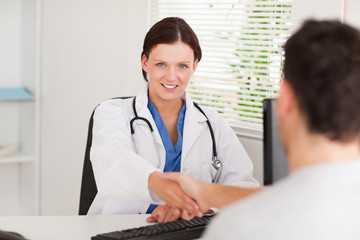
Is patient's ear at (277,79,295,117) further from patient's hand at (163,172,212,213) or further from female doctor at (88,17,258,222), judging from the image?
female doctor at (88,17,258,222)

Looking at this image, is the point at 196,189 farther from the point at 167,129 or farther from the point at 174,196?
the point at 167,129

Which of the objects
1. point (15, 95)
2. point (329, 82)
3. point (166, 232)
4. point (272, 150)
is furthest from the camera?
point (15, 95)

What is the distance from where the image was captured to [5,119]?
138 inches

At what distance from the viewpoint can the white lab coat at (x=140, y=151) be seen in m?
1.99

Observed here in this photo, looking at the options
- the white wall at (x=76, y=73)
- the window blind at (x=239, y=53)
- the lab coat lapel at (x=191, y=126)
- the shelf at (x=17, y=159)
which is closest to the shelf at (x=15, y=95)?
the white wall at (x=76, y=73)

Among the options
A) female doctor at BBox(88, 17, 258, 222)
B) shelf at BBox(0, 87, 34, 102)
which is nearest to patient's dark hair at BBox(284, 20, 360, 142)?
female doctor at BBox(88, 17, 258, 222)

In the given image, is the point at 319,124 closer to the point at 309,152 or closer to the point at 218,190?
the point at 309,152

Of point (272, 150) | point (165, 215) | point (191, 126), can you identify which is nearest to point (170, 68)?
point (191, 126)

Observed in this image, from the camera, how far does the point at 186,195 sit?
1709 mm

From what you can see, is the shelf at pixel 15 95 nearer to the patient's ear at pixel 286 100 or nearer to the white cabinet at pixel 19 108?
the white cabinet at pixel 19 108

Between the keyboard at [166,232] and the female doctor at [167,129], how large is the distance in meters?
0.40

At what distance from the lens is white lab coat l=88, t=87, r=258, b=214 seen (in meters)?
1.99

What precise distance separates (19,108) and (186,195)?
211 cm

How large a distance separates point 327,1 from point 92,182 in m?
1.17
